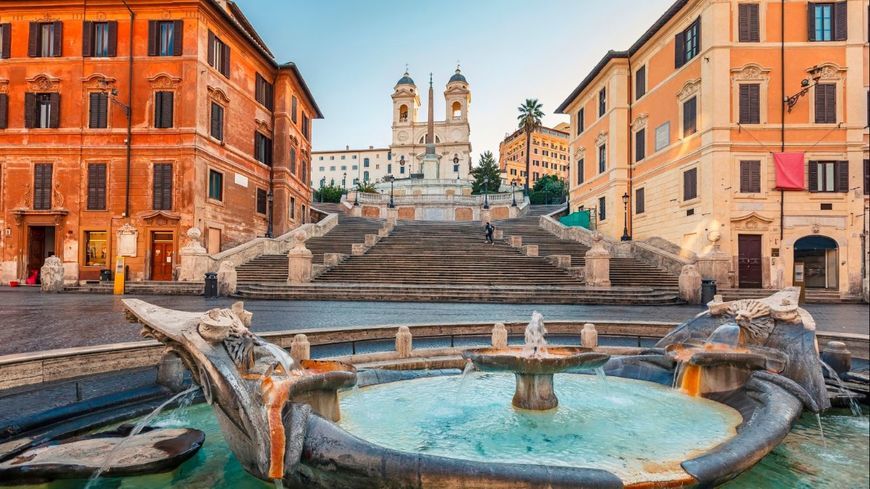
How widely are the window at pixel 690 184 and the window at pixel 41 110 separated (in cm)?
3330

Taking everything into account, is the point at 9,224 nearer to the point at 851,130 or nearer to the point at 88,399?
the point at 88,399

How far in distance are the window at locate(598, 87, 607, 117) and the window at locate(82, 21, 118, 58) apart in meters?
30.1

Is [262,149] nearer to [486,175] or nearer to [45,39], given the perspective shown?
[45,39]

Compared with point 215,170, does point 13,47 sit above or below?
above

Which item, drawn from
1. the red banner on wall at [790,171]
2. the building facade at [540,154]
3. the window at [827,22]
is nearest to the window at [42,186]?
the red banner on wall at [790,171]

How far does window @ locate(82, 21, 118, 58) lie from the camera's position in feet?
82.2

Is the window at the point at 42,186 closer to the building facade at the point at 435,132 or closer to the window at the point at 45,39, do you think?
Result: the window at the point at 45,39

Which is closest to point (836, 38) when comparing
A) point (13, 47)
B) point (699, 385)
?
point (699, 385)

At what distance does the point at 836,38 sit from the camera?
2248cm

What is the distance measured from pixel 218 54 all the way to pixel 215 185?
24.9ft

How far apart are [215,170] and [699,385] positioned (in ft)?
86.2

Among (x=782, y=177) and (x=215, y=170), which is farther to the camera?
(x=215, y=170)

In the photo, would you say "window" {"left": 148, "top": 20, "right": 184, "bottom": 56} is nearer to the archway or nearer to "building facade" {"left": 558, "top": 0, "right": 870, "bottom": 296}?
"building facade" {"left": 558, "top": 0, "right": 870, "bottom": 296}

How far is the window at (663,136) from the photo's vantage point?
26.5 meters
